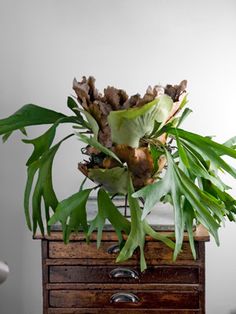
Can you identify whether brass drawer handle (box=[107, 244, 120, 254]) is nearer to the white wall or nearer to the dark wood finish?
the dark wood finish

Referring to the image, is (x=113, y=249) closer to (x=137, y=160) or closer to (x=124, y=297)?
(x=124, y=297)

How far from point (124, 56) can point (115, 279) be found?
0.96 m

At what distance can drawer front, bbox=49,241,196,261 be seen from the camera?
1855 mm

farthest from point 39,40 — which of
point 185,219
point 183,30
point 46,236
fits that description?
point 185,219

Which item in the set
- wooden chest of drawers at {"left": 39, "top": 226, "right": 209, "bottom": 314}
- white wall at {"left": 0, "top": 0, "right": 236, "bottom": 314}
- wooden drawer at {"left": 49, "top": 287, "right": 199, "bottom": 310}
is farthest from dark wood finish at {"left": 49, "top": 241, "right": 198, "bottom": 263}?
white wall at {"left": 0, "top": 0, "right": 236, "bottom": 314}

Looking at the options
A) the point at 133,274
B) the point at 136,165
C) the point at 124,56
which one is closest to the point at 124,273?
the point at 133,274

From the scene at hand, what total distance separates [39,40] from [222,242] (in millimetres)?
1130

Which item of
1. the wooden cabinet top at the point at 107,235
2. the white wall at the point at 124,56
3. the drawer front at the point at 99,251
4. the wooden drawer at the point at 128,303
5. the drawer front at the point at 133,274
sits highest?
the white wall at the point at 124,56

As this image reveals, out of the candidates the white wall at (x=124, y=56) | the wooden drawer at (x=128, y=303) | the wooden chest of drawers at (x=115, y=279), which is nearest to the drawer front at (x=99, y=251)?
the wooden chest of drawers at (x=115, y=279)

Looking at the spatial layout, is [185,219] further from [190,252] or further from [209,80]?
[209,80]

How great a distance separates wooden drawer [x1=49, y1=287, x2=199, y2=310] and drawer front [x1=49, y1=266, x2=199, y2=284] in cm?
4

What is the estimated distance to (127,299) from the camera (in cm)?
188

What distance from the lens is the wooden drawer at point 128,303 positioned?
1.88m

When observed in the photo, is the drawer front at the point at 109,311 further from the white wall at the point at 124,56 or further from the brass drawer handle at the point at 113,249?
the white wall at the point at 124,56
